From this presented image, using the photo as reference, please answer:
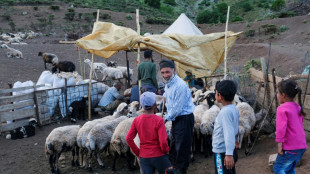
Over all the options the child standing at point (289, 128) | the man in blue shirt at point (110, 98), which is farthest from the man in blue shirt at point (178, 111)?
the man in blue shirt at point (110, 98)

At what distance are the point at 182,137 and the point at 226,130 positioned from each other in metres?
1.09

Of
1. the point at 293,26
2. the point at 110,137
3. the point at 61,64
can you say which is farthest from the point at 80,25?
the point at 110,137

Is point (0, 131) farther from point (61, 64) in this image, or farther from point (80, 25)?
point (80, 25)

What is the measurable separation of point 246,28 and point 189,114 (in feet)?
96.0

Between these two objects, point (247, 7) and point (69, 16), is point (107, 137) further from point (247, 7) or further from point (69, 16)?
point (247, 7)

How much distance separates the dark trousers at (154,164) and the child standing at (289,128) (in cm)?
132

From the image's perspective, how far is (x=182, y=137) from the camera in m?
4.05

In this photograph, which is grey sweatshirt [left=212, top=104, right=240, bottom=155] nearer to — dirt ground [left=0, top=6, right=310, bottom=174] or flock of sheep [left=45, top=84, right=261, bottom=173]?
dirt ground [left=0, top=6, right=310, bottom=174]

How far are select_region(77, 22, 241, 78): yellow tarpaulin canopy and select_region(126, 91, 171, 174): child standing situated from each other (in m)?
3.95

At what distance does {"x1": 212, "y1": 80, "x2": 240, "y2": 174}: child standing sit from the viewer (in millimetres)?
3031

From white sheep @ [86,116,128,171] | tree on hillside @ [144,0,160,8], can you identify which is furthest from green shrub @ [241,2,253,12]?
white sheep @ [86,116,128,171]

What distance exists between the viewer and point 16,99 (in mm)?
7727

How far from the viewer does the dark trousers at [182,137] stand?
13.3 ft

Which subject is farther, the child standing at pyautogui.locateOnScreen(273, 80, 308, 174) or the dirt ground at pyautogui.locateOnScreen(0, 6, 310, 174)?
the dirt ground at pyautogui.locateOnScreen(0, 6, 310, 174)
